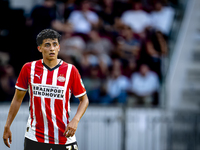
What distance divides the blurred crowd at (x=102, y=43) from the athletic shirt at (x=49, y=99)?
4301 millimetres

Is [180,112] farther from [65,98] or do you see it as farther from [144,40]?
[65,98]

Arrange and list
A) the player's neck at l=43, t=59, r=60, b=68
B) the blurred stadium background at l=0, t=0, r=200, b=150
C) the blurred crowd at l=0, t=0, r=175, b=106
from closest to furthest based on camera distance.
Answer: the player's neck at l=43, t=59, r=60, b=68 < the blurred stadium background at l=0, t=0, r=200, b=150 < the blurred crowd at l=0, t=0, r=175, b=106

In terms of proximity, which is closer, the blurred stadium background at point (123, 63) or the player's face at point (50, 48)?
the player's face at point (50, 48)

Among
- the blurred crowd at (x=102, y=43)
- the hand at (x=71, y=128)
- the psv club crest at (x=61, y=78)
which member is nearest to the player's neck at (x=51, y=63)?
the psv club crest at (x=61, y=78)

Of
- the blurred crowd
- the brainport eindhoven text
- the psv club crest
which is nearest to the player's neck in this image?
the psv club crest

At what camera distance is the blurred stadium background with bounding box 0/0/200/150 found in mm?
8117

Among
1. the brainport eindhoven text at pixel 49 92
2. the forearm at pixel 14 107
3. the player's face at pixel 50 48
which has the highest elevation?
the player's face at pixel 50 48

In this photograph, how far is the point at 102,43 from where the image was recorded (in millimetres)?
9492

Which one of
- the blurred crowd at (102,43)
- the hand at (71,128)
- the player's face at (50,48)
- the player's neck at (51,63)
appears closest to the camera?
the hand at (71,128)

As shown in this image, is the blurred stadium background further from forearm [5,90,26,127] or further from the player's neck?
the player's neck

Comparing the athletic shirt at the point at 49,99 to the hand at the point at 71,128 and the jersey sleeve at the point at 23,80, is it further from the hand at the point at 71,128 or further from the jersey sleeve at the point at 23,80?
the hand at the point at 71,128

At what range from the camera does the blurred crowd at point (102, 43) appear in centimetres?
864

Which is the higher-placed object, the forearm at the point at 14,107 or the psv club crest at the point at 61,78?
the psv club crest at the point at 61,78

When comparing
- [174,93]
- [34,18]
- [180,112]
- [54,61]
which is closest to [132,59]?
[174,93]
